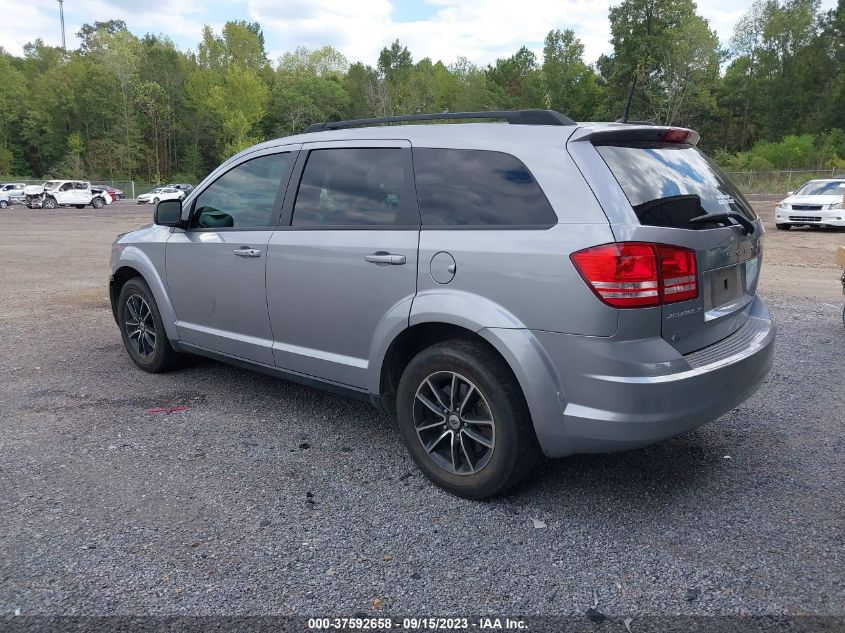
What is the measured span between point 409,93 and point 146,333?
299 feet

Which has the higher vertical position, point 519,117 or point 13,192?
point 519,117

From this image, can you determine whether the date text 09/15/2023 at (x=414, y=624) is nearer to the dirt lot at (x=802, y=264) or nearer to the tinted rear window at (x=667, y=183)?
the tinted rear window at (x=667, y=183)

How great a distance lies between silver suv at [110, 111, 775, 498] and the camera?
2.90 metres

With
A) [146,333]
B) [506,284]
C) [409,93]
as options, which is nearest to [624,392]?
[506,284]

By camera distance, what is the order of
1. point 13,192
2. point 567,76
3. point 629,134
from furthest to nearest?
1. point 567,76
2. point 13,192
3. point 629,134

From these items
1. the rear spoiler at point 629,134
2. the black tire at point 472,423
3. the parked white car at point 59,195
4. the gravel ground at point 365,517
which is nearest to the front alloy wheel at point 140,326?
the gravel ground at point 365,517

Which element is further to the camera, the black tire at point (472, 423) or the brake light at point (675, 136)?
the brake light at point (675, 136)

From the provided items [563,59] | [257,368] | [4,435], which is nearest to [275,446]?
[257,368]

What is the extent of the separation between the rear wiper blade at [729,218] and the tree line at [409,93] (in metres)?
67.7

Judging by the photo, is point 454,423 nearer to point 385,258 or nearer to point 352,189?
point 385,258

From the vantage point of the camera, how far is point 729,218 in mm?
3406

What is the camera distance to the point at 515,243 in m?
3.10

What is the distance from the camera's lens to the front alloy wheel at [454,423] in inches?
130

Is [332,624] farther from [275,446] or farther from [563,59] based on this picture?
[563,59]
